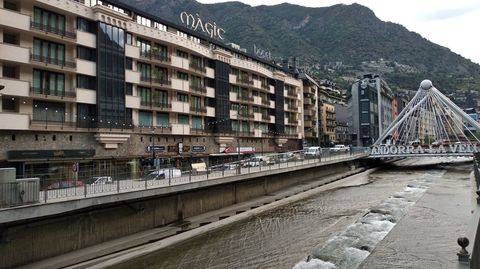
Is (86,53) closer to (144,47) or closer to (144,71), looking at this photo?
(144,71)

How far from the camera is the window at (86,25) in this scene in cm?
4462

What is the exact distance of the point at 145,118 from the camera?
53812 mm

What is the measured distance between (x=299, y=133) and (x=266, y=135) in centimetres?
1817

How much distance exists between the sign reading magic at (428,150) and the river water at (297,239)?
46.1 meters

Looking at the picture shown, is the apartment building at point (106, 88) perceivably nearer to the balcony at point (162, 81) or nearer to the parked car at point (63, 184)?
the balcony at point (162, 81)

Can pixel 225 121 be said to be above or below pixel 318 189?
above

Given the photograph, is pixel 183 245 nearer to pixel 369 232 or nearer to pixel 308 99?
pixel 369 232

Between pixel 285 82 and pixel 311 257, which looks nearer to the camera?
pixel 311 257

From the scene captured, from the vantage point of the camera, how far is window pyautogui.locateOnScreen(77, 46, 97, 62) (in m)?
44.6

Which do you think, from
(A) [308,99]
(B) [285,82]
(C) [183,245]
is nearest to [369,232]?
(C) [183,245]

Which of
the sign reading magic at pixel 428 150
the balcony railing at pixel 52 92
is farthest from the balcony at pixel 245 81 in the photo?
the balcony railing at pixel 52 92

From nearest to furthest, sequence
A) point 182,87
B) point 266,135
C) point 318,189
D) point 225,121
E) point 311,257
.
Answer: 1. point 311,257
2. point 318,189
3. point 182,87
4. point 225,121
5. point 266,135

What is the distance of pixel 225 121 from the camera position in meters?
70.1

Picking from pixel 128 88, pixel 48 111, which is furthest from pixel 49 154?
pixel 128 88
